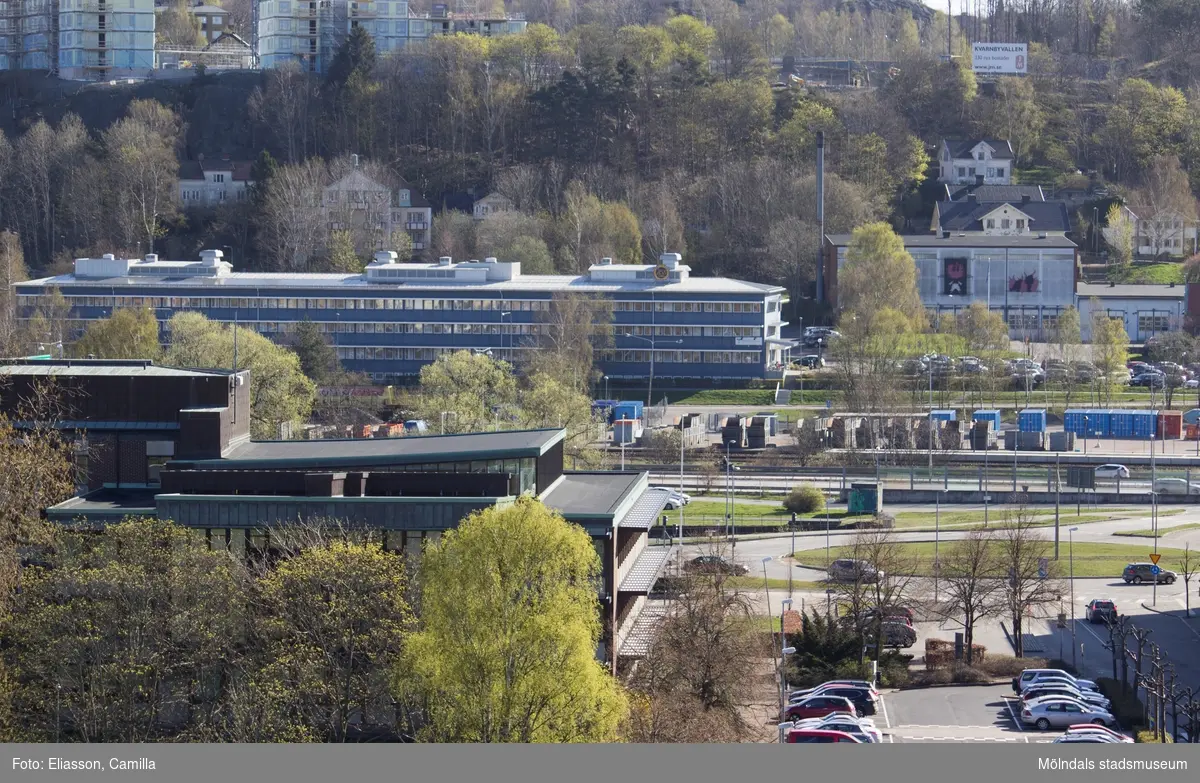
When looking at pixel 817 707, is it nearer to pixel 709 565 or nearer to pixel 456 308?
pixel 709 565

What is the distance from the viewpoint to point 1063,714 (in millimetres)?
28391

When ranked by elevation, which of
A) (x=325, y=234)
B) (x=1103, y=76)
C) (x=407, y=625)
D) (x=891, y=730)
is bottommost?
(x=891, y=730)

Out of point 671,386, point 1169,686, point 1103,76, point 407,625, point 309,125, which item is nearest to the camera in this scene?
point 407,625

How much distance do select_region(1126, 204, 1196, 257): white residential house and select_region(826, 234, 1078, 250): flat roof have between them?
989 cm

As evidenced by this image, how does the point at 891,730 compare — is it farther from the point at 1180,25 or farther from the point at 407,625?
the point at 1180,25

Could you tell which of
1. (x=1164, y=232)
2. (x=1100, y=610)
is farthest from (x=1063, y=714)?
(x=1164, y=232)

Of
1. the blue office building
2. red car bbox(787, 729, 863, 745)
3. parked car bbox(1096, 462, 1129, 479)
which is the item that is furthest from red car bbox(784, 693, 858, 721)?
the blue office building

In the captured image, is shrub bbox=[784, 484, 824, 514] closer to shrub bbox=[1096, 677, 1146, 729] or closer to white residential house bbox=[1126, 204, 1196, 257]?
shrub bbox=[1096, 677, 1146, 729]

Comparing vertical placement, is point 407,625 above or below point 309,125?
below

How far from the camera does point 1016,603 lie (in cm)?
3403

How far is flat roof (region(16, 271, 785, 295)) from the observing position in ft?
236

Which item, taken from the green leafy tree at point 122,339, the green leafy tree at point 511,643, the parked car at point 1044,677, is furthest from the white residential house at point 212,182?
the green leafy tree at point 511,643

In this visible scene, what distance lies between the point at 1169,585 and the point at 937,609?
19.5ft

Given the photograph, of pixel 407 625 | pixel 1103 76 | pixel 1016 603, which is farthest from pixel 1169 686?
pixel 1103 76
